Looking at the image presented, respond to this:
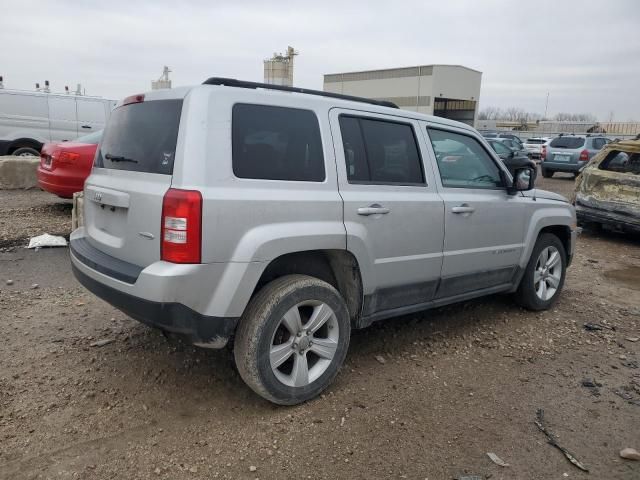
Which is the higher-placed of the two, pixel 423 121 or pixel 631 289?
pixel 423 121

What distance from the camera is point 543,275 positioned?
17.0 feet

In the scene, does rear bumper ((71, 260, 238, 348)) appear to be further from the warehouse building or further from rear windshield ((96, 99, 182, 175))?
the warehouse building

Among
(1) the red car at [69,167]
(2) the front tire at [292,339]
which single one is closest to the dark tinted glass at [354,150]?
(2) the front tire at [292,339]

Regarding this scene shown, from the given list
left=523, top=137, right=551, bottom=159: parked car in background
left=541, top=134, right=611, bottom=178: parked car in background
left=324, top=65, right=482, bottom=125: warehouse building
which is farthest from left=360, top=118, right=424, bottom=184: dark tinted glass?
left=324, top=65, right=482, bottom=125: warehouse building

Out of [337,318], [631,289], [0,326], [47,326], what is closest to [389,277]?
[337,318]

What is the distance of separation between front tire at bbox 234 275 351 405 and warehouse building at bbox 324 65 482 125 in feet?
153

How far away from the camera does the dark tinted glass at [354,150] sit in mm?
3411

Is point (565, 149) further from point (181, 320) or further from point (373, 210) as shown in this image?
point (181, 320)

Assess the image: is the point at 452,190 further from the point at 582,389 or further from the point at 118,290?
the point at 118,290

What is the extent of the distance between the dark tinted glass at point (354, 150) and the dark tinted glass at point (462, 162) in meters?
0.77

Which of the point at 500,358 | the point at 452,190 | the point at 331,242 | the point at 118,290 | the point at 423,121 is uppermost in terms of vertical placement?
the point at 423,121

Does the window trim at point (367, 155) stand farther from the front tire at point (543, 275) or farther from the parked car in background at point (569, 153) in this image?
the parked car in background at point (569, 153)

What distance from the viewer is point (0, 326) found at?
4.20m

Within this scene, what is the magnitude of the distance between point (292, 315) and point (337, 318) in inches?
14.7
